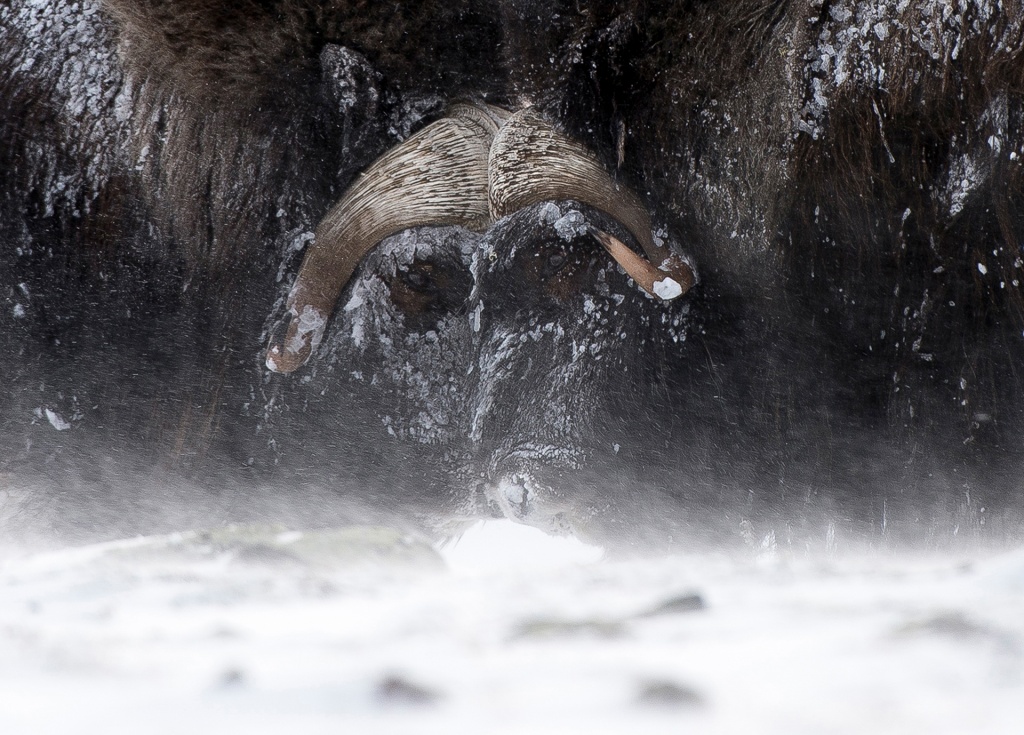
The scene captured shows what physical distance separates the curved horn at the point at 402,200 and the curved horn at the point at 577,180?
0.12ft

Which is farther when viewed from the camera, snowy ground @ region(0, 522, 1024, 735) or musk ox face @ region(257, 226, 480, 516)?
musk ox face @ region(257, 226, 480, 516)

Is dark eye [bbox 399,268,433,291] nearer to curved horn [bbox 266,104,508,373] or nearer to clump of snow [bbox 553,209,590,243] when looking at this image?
curved horn [bbox 266,104,508,373]

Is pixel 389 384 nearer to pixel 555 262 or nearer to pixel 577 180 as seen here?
pixel 555 262

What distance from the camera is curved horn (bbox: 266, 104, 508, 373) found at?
1459 millimetres

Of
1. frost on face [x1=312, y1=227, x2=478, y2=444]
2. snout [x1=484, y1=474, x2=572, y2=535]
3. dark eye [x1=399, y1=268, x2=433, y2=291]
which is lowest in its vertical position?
snout [x1=484, y1=474, x2=572, y2=535]

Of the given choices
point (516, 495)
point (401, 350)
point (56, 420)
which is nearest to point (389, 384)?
point (401, 350)

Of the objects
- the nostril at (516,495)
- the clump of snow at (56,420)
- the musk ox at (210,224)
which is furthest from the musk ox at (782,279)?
the clump of snow at (56,420)

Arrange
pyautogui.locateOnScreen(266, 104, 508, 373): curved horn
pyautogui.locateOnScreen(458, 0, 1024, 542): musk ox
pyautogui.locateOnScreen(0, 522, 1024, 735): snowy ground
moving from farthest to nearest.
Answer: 1. pyautogui.locateOnScreen(266, 104, 508, 373): curved horn
2. pyautogui.locateOnScreen(458, 0, 1024, 542): musk ox
3. pyautogui.locateOnScreen(0, 522, 1024, 735): snowy ground

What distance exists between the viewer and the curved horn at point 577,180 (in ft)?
4.79

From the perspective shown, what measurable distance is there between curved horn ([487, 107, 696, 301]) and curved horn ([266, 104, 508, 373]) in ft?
0.12

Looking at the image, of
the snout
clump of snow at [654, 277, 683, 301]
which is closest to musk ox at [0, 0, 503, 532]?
Result: the snout

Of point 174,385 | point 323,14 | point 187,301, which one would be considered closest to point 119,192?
point 187,301

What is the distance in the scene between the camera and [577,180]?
1467 mm

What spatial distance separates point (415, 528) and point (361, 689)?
1.02m
